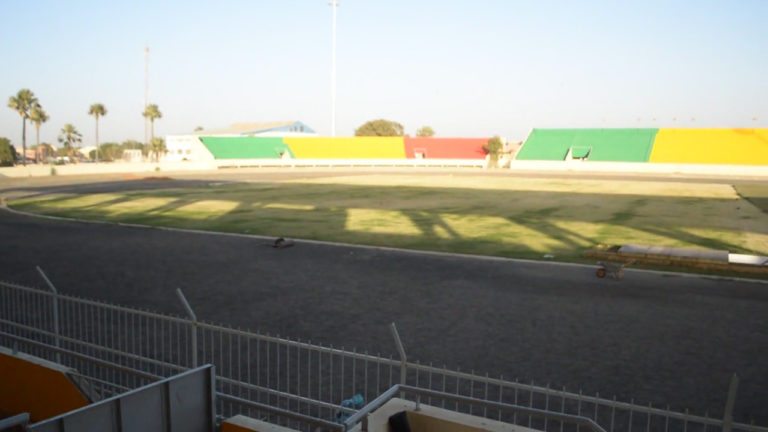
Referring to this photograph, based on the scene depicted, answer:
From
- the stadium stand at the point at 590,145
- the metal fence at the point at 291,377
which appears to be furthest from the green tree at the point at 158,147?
the metal fence at the point at 291,377

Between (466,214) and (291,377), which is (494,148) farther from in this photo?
(291,377)

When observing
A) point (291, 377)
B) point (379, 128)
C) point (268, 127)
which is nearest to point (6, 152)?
point (268, 127)

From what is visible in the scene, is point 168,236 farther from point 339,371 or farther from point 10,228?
point 339,371

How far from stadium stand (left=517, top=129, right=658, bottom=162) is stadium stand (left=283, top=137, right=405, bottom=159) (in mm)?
22798

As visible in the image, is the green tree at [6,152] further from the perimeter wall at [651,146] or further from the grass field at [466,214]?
the perimeter wall at [651,146]

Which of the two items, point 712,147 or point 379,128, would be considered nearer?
point 712,147

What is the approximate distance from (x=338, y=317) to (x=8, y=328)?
6811mm

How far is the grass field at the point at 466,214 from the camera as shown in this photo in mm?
22594

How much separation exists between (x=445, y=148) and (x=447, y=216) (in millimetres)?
70717

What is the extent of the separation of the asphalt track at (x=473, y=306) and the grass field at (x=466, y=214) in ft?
12.1

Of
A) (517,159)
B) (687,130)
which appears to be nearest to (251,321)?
(517,159)

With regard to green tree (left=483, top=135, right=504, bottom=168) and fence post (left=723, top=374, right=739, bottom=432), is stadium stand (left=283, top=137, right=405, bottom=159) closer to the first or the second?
green tree (left=483, top=135, right=504, bottom=168)

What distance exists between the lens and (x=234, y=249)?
20.8 m

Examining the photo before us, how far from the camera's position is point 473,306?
13.4 meters
